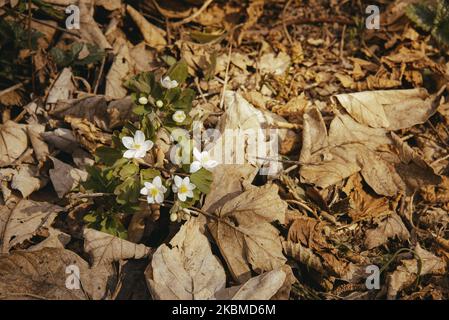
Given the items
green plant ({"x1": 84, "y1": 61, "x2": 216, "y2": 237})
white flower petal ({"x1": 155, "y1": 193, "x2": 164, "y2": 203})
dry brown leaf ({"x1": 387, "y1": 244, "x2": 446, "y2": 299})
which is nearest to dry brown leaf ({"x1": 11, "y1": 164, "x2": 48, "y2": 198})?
green plant ({"x1": 84, "y1": 61, "x2": 216, "y2": 237})

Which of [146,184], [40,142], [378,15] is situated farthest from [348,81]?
[40,142]

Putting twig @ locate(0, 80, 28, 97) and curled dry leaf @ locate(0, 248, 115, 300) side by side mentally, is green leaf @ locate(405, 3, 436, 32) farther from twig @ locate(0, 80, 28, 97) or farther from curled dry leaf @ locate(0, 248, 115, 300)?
twig @ locate(0, 80, 28, 97)

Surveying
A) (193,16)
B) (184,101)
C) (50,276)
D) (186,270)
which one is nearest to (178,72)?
(184,101)

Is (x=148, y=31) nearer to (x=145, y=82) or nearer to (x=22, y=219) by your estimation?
(x=145, y=82)

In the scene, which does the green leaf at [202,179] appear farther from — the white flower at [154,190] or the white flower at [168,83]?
the white flower at [168,83]

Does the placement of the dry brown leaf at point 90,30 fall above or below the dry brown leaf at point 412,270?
above

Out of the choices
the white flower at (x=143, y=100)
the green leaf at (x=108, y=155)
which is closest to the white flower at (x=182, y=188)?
the green leaf at (x=108, y=155)
